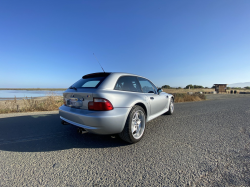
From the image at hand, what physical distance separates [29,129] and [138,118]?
2.94 meters

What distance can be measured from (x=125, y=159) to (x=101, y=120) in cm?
72

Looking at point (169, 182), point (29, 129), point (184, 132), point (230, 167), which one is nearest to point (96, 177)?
point (169, 182)

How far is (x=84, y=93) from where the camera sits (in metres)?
2.50

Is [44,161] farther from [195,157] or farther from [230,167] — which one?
[230,167]

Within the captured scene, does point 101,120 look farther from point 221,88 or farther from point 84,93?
point 221,88

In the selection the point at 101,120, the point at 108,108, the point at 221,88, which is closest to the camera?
the point at 101,120

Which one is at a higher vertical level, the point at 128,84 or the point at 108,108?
the point at 128,84

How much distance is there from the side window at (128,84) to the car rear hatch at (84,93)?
1.11ft

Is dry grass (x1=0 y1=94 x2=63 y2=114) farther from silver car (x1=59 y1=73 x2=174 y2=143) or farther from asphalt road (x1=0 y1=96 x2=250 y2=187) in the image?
silver car (x1=59 y1=73 x2=174 y2=143)

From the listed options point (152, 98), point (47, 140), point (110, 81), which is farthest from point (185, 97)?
point (47, 140)

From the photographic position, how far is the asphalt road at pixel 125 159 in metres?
1.63

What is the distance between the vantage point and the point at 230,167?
183 centimetres

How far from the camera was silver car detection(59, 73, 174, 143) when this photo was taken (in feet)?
7.57

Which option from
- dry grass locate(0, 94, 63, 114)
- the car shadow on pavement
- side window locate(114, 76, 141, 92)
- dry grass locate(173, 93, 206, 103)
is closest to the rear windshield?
side window locate(114, 76, 141, 92)
